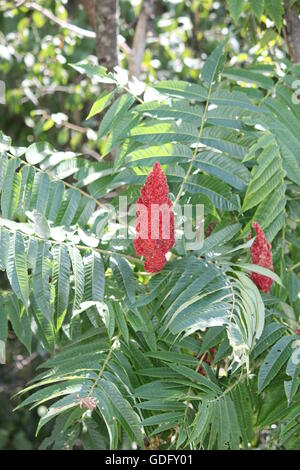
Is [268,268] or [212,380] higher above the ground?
[268,268]

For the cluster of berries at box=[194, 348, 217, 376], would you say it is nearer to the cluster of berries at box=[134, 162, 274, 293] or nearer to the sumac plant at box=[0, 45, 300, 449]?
the sumac plant at box=[0, 45, 300, 449]

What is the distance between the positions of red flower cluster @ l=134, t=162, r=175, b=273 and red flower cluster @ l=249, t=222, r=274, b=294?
0.26 meters

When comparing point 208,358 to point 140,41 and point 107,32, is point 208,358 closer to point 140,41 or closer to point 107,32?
point 107,32

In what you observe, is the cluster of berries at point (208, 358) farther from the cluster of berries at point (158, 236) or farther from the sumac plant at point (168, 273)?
the cluster of berries at point (158, 236)

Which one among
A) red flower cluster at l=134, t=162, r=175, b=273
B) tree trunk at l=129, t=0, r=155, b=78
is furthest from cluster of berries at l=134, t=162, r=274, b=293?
tree trunk at l=129, t=0, r=155, b=78

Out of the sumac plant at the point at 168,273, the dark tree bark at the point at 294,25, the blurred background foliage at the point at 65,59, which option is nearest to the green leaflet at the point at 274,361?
the sumac plant at the point at 168,273

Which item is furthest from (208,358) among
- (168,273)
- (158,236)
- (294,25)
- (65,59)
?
(65,59)

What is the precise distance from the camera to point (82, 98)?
5336 millimetres

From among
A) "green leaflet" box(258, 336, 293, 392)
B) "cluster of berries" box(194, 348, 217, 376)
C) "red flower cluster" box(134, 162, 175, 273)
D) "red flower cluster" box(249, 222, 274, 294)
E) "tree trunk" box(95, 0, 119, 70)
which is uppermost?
"tree trunk" box(95, 0, 119, 70)

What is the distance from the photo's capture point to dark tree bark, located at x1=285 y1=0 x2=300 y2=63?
3.44m

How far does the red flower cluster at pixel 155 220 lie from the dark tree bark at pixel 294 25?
1412 mm

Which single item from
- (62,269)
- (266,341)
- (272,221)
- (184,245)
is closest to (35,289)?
(62,269)
